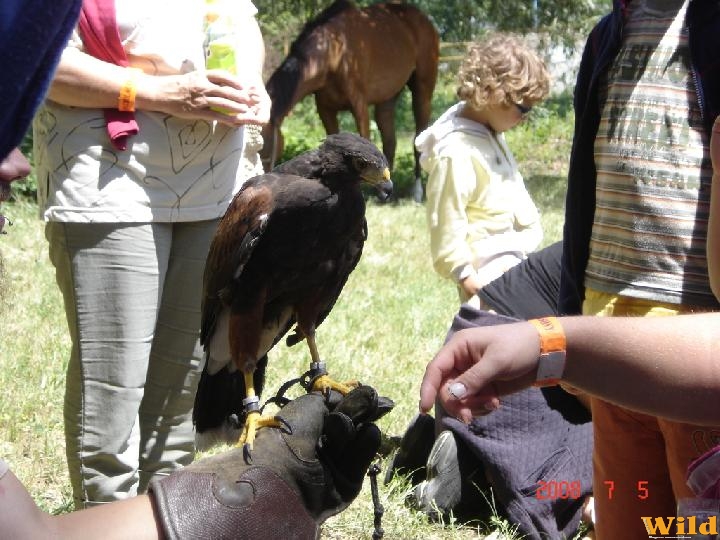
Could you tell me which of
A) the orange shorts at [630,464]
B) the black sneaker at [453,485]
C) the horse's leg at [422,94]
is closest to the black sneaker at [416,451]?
the black sneaker at [453,485]

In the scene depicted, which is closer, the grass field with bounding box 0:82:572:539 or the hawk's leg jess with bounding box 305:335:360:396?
the hawk's leg jess with bounding box 305:335:360:396

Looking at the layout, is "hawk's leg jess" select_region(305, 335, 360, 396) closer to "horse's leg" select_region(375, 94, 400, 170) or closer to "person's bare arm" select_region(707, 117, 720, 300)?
"person's bare arm" select_region(707, 117, 720, 300)

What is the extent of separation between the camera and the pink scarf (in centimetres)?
273

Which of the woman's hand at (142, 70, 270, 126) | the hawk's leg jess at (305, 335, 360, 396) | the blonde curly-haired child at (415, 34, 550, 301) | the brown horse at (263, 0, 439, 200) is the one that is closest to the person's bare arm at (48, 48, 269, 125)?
the woman's hand at (142, 70, 270, 126)

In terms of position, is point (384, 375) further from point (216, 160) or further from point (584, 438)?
point (216, 160)

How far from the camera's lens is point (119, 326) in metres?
2.90

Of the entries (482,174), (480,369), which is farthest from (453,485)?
(480,369)

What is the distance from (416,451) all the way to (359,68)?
8566mm

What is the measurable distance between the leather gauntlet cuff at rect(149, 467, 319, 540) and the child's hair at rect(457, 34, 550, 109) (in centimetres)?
291

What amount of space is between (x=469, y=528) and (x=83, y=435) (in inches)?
64.5

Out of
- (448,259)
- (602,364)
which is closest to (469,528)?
(448,259)

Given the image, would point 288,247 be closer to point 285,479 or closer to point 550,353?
point 285,479

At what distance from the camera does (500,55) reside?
4465 mm

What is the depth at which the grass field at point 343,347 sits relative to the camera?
12.7 ft
